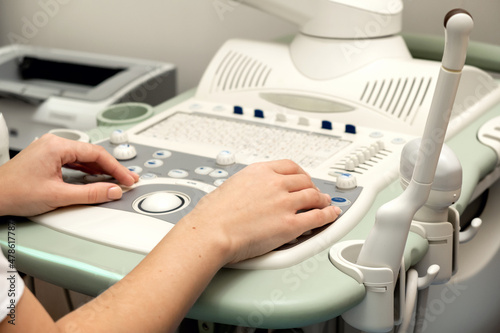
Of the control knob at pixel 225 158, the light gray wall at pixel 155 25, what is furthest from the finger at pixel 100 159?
the light gray wall at pixel 155 25

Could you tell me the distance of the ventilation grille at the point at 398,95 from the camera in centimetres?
84

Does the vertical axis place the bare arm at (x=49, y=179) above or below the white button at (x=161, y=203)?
above

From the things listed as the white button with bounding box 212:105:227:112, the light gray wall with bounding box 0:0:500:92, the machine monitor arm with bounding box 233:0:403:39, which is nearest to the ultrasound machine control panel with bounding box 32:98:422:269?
the white button with bounding box 212:105:227:112

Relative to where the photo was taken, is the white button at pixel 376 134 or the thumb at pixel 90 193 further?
the white button at pixel 376 134

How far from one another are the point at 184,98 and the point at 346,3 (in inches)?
12.4

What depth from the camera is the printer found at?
44.6 inches

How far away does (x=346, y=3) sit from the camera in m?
0.91

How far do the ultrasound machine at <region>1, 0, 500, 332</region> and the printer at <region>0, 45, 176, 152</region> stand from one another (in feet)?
0.80

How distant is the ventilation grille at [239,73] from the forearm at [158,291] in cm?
49

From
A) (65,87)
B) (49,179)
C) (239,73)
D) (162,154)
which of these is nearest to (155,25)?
(65,87)

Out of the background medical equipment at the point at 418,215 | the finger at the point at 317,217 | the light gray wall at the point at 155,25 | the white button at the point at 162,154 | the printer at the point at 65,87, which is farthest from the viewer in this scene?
the light gray wall at the point at 155,25

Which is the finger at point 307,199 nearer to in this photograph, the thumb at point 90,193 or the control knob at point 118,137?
the thumb at point 90,193

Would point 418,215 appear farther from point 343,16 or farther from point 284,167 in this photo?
point 343,16

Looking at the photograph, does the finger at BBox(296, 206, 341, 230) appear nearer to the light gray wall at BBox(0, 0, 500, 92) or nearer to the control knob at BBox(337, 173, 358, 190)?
the control knob at BBox(337, 173, 358, 190)
